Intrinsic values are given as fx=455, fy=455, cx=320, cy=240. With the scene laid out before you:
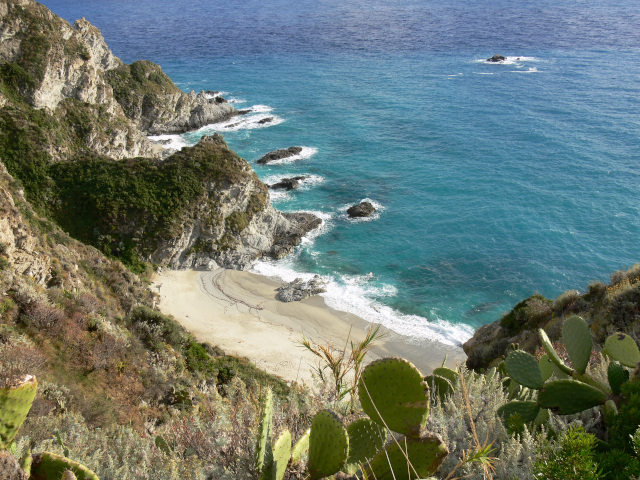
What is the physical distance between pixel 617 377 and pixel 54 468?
21.6 ft

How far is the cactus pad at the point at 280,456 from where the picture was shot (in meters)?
4.50

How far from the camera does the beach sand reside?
29031 mm

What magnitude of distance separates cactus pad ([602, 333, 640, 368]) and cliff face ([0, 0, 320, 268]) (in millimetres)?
33585

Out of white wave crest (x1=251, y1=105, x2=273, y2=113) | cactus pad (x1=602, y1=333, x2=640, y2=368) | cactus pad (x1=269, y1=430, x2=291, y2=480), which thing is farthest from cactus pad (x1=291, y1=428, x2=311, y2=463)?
white wave crest (x1=251, y1=105, x2=273, y2=113)

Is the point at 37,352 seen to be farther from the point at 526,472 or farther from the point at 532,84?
the point at 532,84

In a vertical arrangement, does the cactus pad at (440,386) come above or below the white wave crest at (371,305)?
above

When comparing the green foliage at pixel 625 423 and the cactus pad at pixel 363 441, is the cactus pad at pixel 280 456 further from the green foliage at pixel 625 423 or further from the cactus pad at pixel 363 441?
the green foliage at pixel 625 423

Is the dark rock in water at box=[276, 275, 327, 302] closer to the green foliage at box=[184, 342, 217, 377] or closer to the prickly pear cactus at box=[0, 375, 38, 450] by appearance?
the green foliage at box=[184, 342, 217, 377]

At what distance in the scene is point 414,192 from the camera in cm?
4969

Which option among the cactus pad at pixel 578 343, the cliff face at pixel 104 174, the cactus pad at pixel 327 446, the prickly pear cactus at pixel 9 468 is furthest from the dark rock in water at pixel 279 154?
the prickly pear cactus at pixel 9 468

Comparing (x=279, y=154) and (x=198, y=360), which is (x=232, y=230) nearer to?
(x=198, y=360)

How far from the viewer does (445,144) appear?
59.2 metres

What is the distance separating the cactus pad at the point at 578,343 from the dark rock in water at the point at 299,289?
93.9 ft

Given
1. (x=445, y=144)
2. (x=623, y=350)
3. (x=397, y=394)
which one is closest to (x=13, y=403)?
(x=397, y=394)
